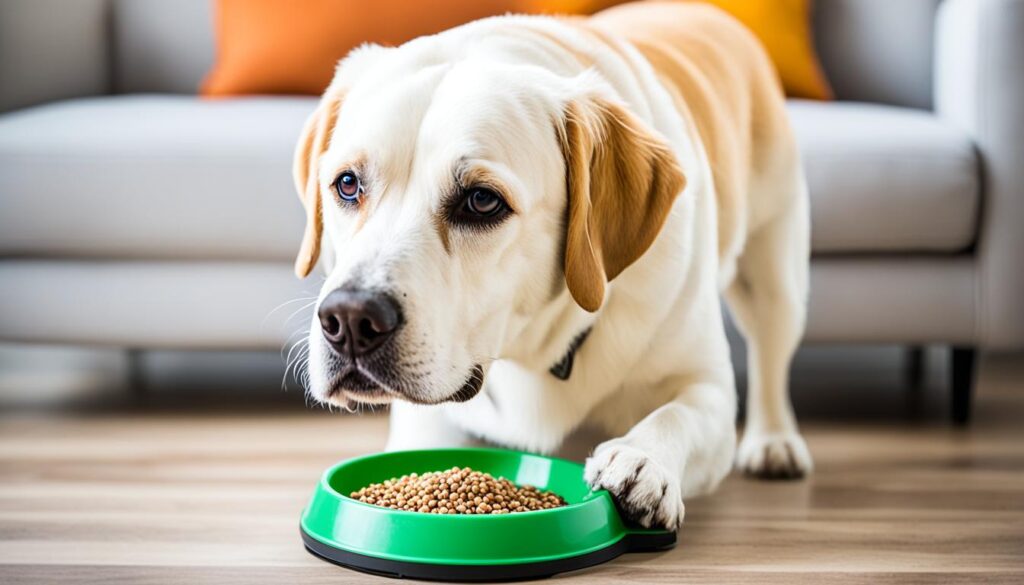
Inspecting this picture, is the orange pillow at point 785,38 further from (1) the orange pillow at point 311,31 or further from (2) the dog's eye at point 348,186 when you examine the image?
(2) the dog's eye at point 348,186

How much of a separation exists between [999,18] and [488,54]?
1.36 m

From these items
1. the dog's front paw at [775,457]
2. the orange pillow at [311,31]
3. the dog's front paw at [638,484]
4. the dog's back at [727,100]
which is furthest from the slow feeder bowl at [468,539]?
the orange pillow at [311,31]

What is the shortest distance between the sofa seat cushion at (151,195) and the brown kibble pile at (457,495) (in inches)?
38.9

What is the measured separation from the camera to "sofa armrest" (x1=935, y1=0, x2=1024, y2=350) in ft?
8.46

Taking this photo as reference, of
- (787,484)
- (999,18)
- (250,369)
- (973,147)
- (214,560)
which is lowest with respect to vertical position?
(250,369)

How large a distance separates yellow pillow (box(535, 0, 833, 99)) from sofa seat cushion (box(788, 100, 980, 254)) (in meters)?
0.66

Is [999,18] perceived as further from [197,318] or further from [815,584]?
[197,318]

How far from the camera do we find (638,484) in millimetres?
1605

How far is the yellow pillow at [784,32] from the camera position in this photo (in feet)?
10.8

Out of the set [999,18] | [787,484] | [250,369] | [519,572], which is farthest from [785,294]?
[250,369]

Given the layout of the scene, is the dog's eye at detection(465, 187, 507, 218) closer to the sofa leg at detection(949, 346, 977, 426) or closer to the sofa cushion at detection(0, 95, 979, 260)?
the sofa cushion at detection(0, 95, 979, 260)

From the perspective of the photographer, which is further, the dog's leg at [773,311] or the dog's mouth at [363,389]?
the dog's leg at [773,311]

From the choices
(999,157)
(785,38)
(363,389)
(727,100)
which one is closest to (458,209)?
(363,389)

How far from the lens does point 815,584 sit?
1.60 m
